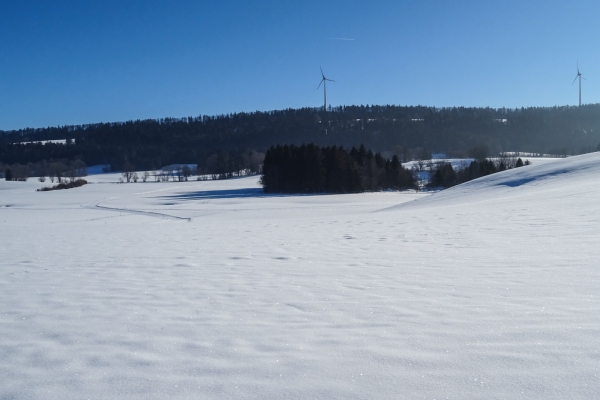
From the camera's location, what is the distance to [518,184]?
30.7 meters

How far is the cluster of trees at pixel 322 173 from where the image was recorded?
247 feet

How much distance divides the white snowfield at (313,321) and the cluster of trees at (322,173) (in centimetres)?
6348

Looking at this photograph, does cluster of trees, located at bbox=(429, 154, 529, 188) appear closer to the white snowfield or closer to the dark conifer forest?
the dark conifer forest

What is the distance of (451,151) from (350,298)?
171 meters

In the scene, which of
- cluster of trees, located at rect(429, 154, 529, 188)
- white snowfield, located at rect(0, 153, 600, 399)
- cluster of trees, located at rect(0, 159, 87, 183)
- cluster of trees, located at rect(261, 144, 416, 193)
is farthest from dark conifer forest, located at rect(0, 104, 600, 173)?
white snowfield, located at rect(0, 153, 600, 399)

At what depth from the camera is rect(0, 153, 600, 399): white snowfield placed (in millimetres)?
3973

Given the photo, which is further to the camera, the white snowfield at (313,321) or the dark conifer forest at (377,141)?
the dark conifer forest at (377,141)

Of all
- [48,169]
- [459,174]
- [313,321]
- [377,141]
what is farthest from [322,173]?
[48,169]

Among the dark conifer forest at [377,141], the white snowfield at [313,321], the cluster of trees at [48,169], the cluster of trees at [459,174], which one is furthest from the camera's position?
the dark conifer forest at [377,141]

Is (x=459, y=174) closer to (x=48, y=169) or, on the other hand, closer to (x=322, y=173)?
(x=322, y=173)

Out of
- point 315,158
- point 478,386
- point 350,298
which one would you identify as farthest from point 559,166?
point 315,158

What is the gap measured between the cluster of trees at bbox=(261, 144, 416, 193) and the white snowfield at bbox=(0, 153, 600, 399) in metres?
63.5

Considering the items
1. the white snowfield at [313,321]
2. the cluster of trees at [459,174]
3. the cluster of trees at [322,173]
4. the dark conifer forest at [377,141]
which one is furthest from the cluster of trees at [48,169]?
the white snowfield at [313,321]

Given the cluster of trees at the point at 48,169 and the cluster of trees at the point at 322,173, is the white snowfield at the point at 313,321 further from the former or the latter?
the cluster of trees at the point at 48,169
